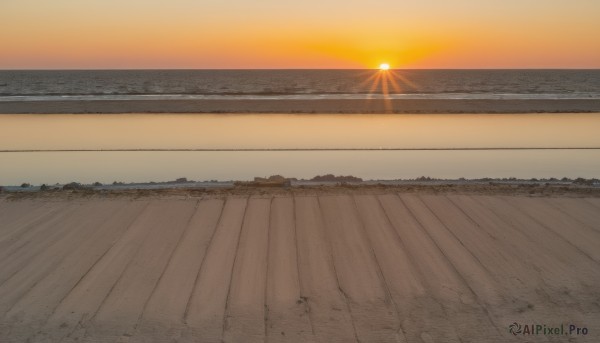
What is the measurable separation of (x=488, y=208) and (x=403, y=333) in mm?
3560

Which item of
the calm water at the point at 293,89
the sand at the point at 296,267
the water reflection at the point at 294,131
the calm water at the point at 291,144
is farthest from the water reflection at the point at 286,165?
the calm water at the point at 293,89

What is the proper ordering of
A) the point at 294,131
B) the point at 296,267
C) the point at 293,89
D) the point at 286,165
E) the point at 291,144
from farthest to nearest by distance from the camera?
the point at 293,89 → the point at 294,131 → the point at 291,144 → the point at 286,165 → the point at 296,267

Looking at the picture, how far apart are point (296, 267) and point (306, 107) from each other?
19359mm

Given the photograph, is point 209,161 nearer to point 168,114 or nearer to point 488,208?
point 488,208

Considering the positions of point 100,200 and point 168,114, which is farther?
point 168,114

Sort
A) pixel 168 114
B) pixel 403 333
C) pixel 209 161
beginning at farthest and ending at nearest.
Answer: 1. pixel 168 114
2. pixel 209 161
3. pixel 403 333

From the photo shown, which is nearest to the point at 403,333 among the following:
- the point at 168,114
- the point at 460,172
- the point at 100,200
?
the point at 100,200

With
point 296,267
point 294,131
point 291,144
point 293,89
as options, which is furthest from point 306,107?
point 296,267

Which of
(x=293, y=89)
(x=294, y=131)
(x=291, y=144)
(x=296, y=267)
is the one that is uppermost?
(x=293, y=89)

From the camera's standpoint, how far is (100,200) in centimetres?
739

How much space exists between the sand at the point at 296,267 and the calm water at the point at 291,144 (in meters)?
2.80

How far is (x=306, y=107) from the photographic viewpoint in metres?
24.1

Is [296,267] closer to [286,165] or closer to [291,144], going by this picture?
[286,165]

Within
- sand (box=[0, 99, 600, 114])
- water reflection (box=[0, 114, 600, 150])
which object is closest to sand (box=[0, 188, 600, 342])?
water reflection (box=[0, 114, 600, 150])
